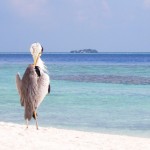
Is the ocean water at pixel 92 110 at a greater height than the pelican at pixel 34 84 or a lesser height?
lesser

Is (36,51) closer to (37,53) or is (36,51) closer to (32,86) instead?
(37,53)

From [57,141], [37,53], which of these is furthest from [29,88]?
[57,141]

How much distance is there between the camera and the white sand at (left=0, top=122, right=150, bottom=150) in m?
8.62

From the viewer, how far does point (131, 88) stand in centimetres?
2606

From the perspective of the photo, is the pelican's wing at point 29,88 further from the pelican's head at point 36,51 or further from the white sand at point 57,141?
the white sand at point 57,141

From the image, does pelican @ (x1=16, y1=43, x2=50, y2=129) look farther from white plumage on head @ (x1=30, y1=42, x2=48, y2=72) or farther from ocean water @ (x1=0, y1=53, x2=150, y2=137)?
ocean water @ (x1=0, y1=53, x2=150, y2=137)

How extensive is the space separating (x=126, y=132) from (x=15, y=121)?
300 cm

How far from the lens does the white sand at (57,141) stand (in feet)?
28.3

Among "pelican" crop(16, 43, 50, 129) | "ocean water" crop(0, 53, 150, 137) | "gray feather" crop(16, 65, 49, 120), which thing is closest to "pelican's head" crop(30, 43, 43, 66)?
"pelican" crop(16, 43, 50, 129)

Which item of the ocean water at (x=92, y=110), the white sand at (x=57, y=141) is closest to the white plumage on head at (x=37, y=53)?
the white sand at (x=57, y=141)

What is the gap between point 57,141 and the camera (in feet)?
30.5

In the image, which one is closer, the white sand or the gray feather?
the white sand

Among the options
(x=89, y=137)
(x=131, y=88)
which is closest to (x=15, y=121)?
(x=89, y=137)

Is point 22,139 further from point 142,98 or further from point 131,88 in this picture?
point 131,88
